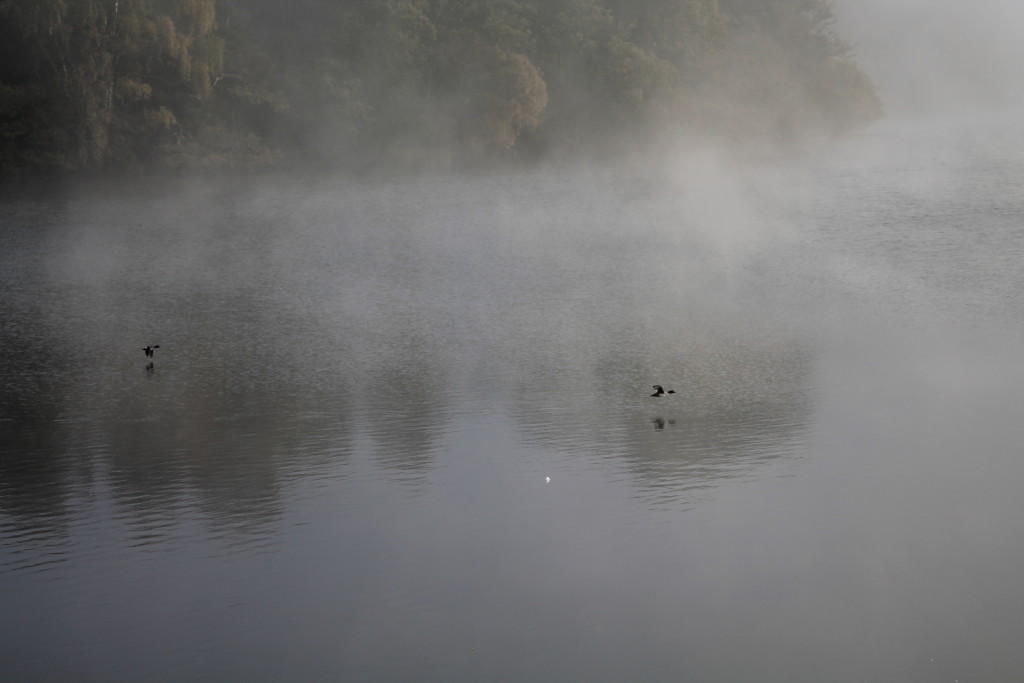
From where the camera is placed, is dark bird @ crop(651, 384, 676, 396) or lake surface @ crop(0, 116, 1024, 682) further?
dark bird @ crop(651, 384, 676, 396)

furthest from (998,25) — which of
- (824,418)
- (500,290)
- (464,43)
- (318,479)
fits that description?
(318,479)

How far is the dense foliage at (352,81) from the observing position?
44094 mm

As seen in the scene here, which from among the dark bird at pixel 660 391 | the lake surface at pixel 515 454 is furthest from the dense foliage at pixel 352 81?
the dark bird at pixel 660 391

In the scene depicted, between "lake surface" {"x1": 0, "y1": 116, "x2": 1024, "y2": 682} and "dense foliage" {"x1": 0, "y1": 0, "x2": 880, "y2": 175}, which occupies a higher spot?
"dense foliage" {"x1": 0, "y1": 0, "x2": 880, "y2": 175}

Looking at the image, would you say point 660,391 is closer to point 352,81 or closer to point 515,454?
point 515,454

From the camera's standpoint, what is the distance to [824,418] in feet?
66.5

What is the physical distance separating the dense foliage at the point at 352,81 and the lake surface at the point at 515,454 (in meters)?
9.47

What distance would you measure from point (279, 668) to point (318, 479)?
17.5 feet

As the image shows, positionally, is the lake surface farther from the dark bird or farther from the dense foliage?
the dense foliage

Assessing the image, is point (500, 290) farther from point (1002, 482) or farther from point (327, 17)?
point (327, 17)

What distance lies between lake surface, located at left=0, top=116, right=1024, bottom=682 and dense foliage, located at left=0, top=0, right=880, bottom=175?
9.47m

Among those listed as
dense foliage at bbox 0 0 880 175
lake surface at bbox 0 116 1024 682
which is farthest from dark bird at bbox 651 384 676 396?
dense foliage at bbox 0 0 880 175

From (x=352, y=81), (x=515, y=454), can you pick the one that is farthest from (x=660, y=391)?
(x=352, y=81)

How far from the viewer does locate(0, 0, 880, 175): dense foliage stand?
44.1 meters
